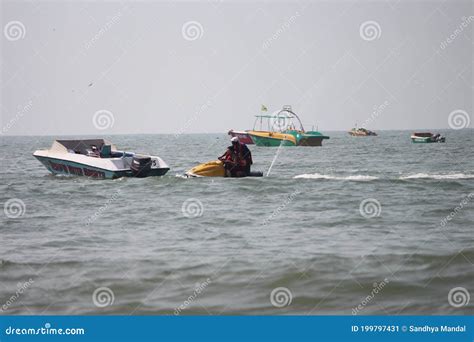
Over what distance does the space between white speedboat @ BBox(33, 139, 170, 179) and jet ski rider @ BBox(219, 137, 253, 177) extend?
Answer: 105 inches

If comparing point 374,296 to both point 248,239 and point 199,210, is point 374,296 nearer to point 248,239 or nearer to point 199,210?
point 248,239

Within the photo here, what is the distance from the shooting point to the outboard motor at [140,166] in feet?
71.7

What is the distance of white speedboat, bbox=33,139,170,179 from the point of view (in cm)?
2191

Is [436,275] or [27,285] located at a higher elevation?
[436,275]

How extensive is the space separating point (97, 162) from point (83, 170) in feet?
3.50

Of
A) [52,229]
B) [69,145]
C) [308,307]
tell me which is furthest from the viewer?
[69,145]

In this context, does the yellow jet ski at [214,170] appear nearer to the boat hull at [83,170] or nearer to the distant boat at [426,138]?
the boat hull at [83,170]

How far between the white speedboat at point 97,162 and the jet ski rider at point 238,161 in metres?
2.67

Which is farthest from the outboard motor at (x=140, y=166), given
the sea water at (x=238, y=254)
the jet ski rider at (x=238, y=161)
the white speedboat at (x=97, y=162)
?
the sea water at (x=238, y=254)

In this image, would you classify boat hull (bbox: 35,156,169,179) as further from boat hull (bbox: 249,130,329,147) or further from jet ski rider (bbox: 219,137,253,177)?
boat hull (bbox: 249,130,329,147)

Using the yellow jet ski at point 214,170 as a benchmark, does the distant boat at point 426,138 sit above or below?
above

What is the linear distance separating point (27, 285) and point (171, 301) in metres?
2.32

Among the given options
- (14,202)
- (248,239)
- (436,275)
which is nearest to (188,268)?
(248,239)

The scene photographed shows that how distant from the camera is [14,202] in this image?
17719 millimetres
